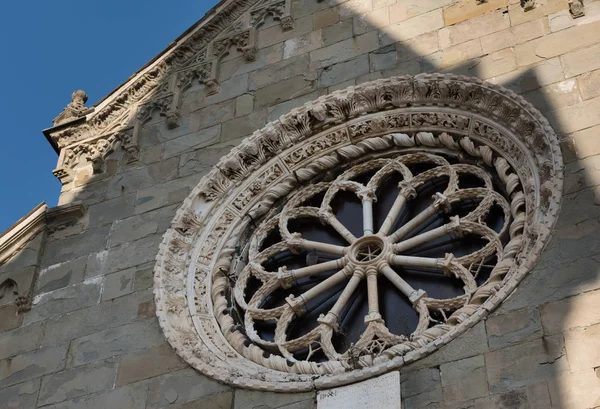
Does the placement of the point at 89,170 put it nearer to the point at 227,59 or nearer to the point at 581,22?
the point at 227,59

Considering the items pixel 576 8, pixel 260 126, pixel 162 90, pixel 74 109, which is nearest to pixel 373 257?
pixel 260 126

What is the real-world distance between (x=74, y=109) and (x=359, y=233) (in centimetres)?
432

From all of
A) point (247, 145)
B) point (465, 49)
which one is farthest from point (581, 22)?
point (247, 145)

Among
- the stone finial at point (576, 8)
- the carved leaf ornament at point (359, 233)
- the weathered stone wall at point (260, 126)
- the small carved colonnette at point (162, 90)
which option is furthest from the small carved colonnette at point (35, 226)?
the stone finial at point (576, 8)

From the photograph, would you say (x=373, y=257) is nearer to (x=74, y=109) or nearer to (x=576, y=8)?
(x=576, y=8)

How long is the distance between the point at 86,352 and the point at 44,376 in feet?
1.47

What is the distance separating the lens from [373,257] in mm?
11672

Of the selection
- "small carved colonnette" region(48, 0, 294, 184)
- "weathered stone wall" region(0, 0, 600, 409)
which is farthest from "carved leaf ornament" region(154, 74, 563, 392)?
"small carved colonnette" region(48, 0, 294, 184)

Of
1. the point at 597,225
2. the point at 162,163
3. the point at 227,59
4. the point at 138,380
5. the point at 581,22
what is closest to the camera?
the point at 597,225

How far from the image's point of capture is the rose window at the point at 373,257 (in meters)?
11.0

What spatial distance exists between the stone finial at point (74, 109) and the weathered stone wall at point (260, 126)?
0.95 metres

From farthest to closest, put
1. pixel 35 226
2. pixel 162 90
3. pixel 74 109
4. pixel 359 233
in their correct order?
pixel 74 109
pixel 162 90
pixel 35 226
pixel 359 233

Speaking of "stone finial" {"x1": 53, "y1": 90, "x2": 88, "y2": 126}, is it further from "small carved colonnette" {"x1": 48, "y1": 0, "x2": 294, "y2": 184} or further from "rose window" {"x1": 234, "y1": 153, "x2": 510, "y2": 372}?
"rose window" {"x1": 234, "y1": 153, "x2": 510, "y2": 372}

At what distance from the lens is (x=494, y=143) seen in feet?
39.0
